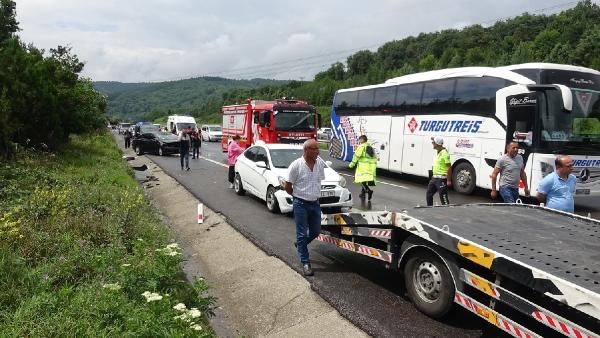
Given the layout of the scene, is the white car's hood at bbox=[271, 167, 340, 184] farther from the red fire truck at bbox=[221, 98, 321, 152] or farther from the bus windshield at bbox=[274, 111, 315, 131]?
the bus windshield at bbox=[274, 111, 315, 131]

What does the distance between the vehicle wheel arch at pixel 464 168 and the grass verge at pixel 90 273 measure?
350 inches

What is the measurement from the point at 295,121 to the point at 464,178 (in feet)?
30.0

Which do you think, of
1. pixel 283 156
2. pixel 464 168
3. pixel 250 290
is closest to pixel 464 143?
pixel 464 168

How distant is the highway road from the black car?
15.0 metres

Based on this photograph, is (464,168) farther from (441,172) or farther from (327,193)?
(327,193)

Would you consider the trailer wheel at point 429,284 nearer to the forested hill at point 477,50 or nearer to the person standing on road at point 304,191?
the person standing on road at point 304,191

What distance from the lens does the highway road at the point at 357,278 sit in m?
4.75

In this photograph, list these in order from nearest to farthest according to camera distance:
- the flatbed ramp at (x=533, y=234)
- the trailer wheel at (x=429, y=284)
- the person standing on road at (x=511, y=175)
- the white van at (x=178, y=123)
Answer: the flatbed ramp at (x=533, y=234)
the trailer wheel at (x=429, y=284)
the person standing on road at (x=511, y=175)
the white van at (x=178, y=123)

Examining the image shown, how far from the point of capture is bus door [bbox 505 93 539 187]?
11.5 m

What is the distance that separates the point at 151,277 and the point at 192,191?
29.3ft

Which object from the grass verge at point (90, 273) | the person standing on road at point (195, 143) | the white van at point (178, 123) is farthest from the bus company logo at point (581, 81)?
the white van at point (178, 123)

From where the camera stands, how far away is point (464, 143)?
542 inches

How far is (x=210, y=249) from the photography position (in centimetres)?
832

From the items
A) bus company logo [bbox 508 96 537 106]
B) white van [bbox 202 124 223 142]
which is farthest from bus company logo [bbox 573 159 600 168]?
white van [bbox 202 124 223 142]
